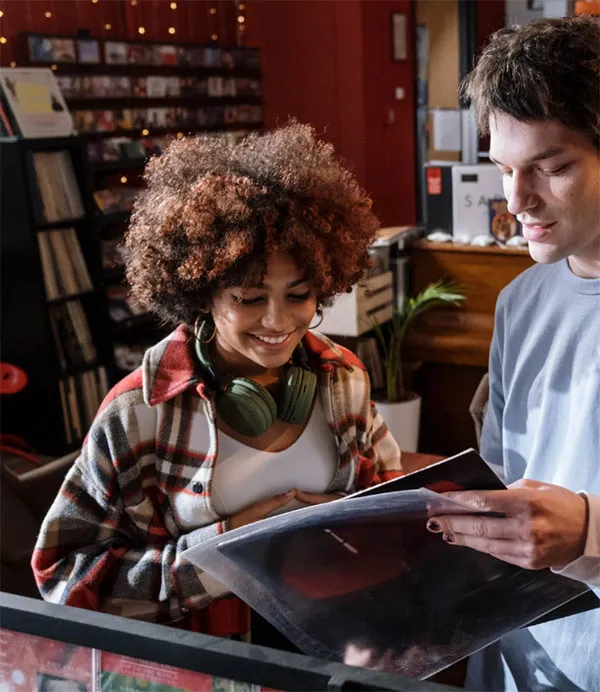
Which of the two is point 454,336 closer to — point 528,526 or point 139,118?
point 139,118

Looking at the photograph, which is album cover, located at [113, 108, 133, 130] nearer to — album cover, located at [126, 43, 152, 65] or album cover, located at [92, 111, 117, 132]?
album cover, located at [92, 111, 117, 132]

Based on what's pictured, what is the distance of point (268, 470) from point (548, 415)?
0.40 m

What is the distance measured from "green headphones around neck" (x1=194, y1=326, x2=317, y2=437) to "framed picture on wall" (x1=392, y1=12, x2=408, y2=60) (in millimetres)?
6041

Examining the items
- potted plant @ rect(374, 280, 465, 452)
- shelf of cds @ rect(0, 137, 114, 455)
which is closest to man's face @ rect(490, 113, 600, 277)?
potted plant @ rect(374, 280, 465, 452)

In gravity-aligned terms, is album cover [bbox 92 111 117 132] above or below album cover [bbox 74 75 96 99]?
below

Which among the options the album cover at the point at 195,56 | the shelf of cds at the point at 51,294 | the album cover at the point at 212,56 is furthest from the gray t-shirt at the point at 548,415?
the album cover at the point at 212,56

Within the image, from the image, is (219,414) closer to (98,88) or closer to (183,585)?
(183,585)

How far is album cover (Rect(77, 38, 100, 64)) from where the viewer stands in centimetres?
494

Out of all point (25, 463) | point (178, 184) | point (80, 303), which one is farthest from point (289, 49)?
point (178, 184)

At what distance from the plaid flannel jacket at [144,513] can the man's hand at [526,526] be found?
0.37m

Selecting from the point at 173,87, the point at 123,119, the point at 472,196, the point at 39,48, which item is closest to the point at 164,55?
the point at 173,87

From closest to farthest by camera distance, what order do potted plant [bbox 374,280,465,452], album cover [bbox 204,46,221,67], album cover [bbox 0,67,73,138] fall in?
potted plant [bbox 374,280,465,452], album cover [bbox 0,67,73,138], album cover [bbox 204,46,221,67]

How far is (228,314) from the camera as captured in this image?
1174 millimetres

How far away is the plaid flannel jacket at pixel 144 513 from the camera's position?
1.11 meters
